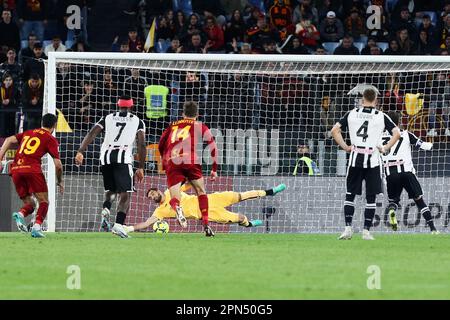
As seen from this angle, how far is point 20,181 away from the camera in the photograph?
18.5 meters

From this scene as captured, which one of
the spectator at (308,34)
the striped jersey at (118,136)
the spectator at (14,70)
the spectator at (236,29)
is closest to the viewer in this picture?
the striped jersey at (118,136)

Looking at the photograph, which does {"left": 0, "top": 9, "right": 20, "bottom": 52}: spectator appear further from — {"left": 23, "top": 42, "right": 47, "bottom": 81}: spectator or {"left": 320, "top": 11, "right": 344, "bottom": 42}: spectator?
{"left": 320, "top": 11, "right": 344, "bottom": 42}: spectator

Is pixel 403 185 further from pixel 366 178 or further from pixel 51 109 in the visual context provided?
pixel 51 109

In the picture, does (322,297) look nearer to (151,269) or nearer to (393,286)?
(393,286)

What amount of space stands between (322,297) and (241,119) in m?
12.7

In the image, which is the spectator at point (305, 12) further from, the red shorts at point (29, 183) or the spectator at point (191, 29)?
the red shorts at point (29, 183)

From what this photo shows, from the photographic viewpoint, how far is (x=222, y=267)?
13.2 metres

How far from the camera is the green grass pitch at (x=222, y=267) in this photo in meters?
11.0

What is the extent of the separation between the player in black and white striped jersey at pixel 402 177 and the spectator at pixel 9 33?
9.51 m

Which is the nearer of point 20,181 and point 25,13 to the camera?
point 20,181

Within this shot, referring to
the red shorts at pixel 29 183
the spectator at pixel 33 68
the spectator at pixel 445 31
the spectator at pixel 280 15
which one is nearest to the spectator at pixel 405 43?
the spectator at pixel 445 31

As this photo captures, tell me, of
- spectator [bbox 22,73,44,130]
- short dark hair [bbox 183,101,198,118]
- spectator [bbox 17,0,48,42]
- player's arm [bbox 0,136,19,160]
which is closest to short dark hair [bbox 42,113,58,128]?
player's arm [bbox 0,136,19,160]

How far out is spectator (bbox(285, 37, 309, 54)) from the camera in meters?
27.5
